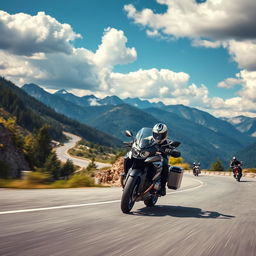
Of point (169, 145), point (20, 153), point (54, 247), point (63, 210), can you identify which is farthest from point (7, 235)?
point (20, 153)

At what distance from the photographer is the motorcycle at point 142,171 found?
18.3 ft

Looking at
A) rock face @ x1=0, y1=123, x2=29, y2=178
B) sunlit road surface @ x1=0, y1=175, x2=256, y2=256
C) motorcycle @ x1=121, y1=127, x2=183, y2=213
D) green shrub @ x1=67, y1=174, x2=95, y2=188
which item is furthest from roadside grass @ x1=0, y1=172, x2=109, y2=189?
rock face @ x1=0, y1=123, x2=29, y2=178

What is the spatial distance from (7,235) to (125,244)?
117 cm

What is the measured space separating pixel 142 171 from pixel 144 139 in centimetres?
71

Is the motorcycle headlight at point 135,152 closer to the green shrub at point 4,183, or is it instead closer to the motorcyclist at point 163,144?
the motorcyclist at point 163,144

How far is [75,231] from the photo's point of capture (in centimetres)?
378

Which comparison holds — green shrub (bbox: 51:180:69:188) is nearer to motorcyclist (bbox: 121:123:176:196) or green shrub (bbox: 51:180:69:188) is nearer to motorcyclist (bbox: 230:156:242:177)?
motorcyclist (bbox: 121:123:176:196)

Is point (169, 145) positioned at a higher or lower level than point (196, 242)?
higher

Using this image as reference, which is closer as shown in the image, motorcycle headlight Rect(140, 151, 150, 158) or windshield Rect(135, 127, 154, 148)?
motorcycle headlight Rect(140, 151, 150, 158)

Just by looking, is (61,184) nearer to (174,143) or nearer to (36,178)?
(36,178)

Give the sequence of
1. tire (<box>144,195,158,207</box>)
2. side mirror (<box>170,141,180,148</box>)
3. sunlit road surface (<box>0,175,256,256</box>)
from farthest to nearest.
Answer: tire (<box>144,195,158,207</box>) → side mirror (<box>170,141,180,148</box>) → sunlit road surface (<box>0,175,256,256</box>)

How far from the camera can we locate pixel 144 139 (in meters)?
6.36

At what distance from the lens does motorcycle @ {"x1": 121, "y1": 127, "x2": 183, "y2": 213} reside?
5566mm

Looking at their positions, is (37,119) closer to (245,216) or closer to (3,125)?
(3,125)
